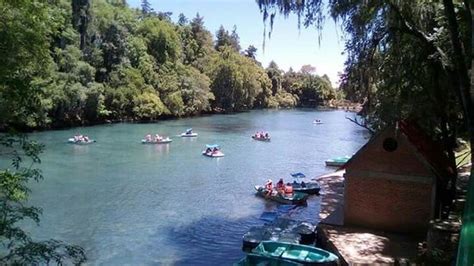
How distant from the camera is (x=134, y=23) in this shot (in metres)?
73.2

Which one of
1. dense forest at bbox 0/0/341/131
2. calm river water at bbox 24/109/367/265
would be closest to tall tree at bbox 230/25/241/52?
dense forest at bbox 0/0/341/131

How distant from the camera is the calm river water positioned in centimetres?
1712

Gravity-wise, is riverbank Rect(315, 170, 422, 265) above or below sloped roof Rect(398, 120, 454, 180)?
below

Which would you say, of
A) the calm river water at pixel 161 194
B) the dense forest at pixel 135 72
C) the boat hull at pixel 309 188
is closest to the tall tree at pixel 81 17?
the dense forest at pixel 135 72

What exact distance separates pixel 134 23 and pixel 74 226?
58.9 m

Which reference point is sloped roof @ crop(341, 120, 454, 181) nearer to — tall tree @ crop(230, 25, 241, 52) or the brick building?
the brick building

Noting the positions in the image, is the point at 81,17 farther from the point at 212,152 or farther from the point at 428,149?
the point at 428,149

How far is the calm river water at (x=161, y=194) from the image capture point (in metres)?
17.1

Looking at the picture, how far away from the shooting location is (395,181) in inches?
599

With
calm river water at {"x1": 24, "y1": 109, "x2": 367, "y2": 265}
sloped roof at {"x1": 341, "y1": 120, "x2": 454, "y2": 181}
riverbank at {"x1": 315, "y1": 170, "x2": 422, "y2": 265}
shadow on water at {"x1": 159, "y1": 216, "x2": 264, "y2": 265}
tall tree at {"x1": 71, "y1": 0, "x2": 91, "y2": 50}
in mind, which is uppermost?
tall tree at {"x1": 71, "y1": 0, "x2": 91, "y2": 50}

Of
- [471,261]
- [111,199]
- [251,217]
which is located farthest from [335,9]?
[111,199]

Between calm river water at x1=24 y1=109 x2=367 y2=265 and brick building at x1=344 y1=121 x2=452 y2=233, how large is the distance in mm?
4536

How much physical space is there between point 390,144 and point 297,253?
15.4 feet

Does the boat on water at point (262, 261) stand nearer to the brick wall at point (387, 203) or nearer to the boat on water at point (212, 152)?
the brick wall at point (387, 203)
